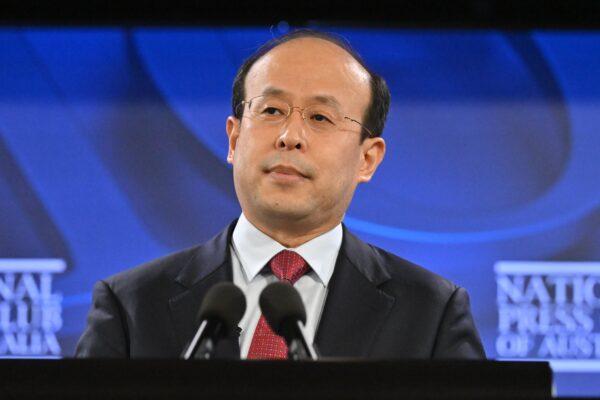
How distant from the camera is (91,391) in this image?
131cm

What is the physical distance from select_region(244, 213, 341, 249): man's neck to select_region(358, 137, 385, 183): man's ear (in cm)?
16

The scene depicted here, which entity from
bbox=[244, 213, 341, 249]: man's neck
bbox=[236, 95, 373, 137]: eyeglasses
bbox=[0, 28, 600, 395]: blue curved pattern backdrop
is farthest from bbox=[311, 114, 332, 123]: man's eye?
bbox=[0, 28, 600, 395]: blue curved pattern backdrop

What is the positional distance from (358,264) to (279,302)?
76 cm

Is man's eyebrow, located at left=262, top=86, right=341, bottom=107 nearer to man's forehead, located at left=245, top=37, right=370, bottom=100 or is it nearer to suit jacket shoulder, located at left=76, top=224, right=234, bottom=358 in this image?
man's forehead, located at left=245, top=37, right=370, bottom=100

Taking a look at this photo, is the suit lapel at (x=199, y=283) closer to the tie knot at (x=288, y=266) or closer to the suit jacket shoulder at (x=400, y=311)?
the tie knot at (x=288, y=266)

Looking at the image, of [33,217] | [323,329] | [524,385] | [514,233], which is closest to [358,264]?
[323,329]

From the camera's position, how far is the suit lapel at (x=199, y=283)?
2086 mm

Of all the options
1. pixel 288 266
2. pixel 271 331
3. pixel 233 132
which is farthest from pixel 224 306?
pixel 233 132

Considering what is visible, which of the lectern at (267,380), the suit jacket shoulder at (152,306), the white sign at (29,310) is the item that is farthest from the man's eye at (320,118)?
the white sign at (29,310)

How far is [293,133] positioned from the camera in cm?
217

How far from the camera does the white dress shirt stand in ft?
7.02

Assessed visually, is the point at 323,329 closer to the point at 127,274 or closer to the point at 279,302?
the point at 127,274

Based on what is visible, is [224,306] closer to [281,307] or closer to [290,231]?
[281,307]

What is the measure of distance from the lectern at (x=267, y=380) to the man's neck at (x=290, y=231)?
939mm
